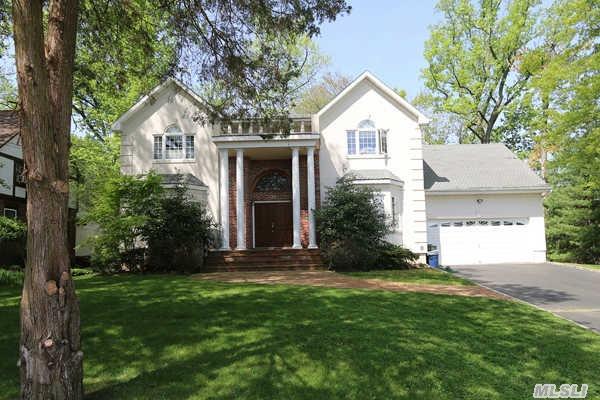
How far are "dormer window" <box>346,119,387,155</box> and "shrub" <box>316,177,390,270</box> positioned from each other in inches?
105

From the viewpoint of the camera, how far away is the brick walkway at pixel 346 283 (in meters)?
11.1

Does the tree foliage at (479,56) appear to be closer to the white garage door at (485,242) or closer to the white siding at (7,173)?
the white garage door at (485,242)

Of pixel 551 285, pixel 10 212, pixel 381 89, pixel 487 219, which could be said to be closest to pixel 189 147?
pixel 381 89

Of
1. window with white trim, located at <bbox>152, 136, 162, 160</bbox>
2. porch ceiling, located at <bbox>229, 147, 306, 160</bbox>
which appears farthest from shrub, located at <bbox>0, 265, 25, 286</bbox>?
porch ceiling, located at <bbox>229, 147, 306, 160</bbox>

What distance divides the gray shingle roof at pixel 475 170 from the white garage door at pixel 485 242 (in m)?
1.76

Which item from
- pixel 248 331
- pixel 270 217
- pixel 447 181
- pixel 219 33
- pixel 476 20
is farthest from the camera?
pixel 476 20

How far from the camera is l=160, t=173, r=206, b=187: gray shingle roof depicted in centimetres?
1717

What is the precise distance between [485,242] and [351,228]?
8137 mm

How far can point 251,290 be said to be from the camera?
10.3m

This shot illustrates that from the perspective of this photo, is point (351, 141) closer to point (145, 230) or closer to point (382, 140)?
point (382, 140)

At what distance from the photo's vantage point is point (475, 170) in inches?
850

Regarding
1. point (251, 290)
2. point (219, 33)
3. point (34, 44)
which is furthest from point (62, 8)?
point (251, 290)

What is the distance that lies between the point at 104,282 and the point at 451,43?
29713 millimetres

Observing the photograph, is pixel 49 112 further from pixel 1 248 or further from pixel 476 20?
pixel 476 20
